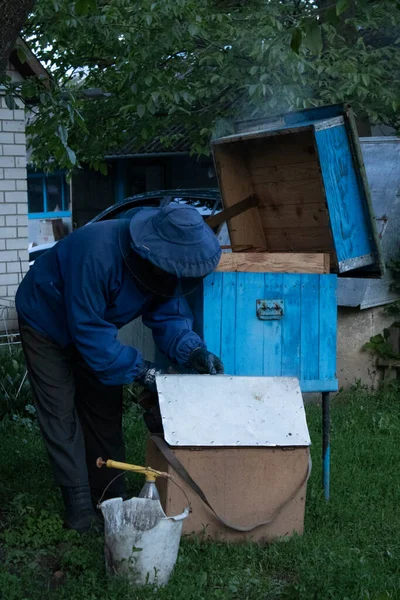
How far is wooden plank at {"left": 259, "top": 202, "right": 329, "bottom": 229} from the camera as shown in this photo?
15.5 feet

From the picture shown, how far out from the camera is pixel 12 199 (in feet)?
32.1

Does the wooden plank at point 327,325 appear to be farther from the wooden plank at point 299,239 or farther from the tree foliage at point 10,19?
the tree foliage at point 10,19

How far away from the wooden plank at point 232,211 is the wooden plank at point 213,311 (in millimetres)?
774

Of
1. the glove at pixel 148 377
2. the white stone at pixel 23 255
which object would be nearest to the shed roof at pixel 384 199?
the glove at pixel 148 377

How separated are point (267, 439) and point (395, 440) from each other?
2.24 metres

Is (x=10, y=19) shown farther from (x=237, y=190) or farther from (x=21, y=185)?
(x=21, y=185)

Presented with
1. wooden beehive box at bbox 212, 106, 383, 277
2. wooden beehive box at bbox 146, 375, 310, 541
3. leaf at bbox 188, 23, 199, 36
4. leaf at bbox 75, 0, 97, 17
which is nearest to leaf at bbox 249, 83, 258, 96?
leaf at bbox 188, 23, 199, 36

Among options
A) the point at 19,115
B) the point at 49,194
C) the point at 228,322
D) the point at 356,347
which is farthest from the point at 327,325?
the point at 49,194

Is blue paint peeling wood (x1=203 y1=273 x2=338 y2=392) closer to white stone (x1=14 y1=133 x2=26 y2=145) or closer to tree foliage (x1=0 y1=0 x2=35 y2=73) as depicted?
tree foliage (x1=0 y1=0 x2=35 y2=73)

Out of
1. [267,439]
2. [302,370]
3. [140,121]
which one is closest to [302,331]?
[302,370]

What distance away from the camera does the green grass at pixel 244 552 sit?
345 centimetres

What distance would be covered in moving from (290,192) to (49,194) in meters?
18.4

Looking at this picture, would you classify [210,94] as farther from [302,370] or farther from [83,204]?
[83,204]

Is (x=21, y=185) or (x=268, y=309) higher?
(x=21, y=185)
